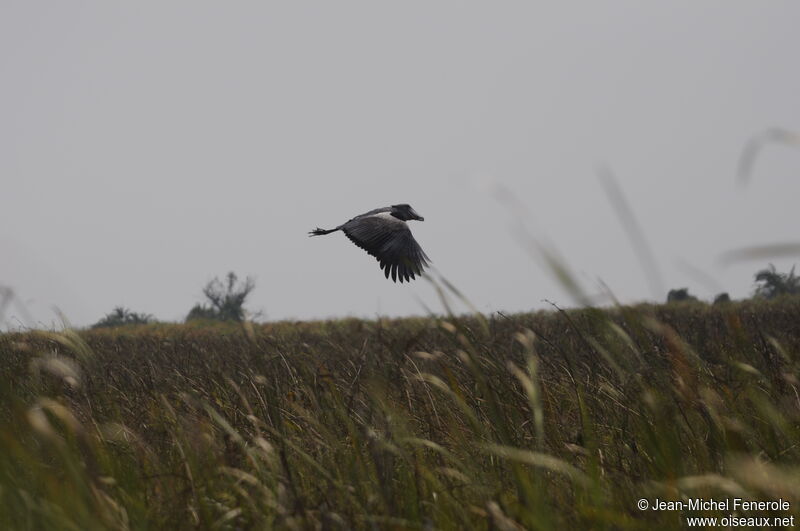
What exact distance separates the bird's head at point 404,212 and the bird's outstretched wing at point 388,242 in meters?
0.26

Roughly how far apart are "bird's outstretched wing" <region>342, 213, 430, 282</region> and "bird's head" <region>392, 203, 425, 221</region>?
263 millimetres

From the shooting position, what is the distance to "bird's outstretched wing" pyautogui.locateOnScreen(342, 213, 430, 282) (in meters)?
7.39

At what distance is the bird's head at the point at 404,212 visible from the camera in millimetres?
8328

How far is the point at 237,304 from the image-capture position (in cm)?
2655

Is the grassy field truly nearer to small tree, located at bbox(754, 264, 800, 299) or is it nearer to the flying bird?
the flying bird

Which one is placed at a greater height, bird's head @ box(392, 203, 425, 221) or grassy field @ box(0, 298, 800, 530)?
bird's head @ box(392, 203, 425, 221)

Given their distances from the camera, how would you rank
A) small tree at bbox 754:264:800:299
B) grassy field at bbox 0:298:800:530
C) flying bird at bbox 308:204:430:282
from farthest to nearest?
small tree at bbox 754:264:800:299, flying bird at bbox 308:204:430:282, grassy field at bbox 0:298:800:530

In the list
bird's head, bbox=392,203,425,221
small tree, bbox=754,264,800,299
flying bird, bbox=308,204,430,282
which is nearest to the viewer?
flying bird, bbox=308,204,430,282

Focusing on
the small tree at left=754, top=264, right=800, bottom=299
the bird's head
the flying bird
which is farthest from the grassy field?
the small tree at left=754, top=264, right=800, bottom=299

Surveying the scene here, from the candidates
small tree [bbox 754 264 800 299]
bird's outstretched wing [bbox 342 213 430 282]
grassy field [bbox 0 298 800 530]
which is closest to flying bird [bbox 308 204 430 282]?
bird's outstretched wing [bbox 342 213 430 282]

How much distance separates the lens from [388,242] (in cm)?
755

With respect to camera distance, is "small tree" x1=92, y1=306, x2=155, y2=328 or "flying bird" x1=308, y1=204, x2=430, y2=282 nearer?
"flying bird" x1=308, y1=204, x2=430, y2=282

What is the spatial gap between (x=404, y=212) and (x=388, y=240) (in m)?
0.89

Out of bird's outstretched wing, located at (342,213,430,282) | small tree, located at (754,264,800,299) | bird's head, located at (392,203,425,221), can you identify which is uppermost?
small tree, located at (754,264,800,299)
